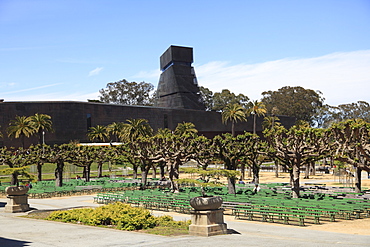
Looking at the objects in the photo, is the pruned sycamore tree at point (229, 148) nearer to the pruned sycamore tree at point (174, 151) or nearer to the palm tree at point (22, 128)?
the pruned sycamore tree at point (174, 151)

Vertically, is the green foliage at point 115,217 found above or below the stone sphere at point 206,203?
below

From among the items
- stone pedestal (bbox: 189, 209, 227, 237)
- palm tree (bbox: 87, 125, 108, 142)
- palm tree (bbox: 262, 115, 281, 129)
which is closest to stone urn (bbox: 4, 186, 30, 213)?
stone pedestal (bbox: 189, 209, 227, 237)

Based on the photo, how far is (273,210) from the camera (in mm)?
22969

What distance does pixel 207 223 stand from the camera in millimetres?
16078

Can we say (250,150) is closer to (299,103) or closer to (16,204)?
(16,204)

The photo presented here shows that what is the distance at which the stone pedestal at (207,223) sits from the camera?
1597cm

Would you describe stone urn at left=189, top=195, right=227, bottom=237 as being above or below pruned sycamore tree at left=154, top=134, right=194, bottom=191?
below

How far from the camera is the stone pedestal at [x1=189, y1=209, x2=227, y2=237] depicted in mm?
15968

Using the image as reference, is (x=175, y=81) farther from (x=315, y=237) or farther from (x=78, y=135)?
(x=315, y=237)

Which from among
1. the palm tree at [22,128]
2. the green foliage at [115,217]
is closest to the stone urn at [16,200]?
the green foliage at [115,217]

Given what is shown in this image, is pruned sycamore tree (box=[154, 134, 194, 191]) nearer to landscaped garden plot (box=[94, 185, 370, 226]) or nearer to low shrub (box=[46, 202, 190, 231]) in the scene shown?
landscaped garden plot (box=[94, 185, 370, 226])

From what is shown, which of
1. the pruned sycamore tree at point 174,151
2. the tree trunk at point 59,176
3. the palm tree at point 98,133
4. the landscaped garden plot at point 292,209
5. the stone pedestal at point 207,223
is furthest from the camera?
the palm tree at point 98,133

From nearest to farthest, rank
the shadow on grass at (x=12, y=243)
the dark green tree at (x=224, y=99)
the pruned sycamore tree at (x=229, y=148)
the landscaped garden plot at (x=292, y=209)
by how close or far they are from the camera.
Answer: the shadow on grass at (x=12, y=243) → the landscaped garden plot at (x=292, y=209) → the pruned sycamore tree at (x=229, y=148) → the dark green tree at (x=224, y=99)

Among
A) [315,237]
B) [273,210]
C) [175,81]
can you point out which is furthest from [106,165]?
[315,237]
